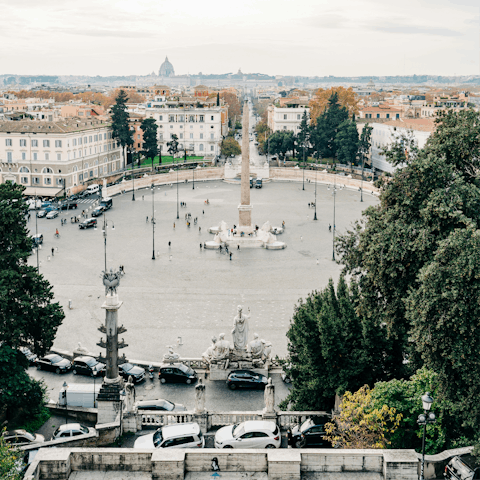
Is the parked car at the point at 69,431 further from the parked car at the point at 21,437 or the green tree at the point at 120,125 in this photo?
the green tree at the point at 120,125

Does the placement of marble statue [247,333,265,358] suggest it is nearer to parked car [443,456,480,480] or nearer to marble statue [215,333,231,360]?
marble statue [215,333,231,360]

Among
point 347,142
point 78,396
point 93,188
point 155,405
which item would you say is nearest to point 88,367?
point 78,396

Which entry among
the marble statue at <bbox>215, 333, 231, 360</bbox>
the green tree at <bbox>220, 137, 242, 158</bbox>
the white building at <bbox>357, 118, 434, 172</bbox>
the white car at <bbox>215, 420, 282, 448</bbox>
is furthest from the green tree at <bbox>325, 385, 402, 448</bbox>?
the green tree at <bbox>220, 137, 242, 158</bbox>

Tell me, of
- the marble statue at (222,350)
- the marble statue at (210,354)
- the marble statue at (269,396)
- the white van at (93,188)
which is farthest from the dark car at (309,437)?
the white van at (93,188)

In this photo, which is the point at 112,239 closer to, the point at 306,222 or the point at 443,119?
the point at 306,222

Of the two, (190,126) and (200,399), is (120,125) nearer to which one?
(190,126)
